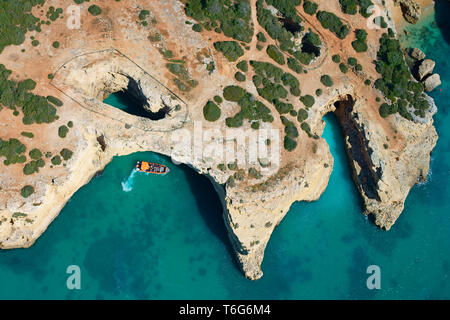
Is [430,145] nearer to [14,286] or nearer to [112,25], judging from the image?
[112,25]

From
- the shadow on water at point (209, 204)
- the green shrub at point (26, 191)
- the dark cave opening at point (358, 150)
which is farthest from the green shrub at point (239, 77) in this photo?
the green shrub at point (26, 191)

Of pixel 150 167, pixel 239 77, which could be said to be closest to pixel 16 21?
pixel 150 167

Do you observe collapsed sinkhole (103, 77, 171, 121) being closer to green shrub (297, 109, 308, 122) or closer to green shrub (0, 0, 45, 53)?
green shrub (0, 0, 45, 53)

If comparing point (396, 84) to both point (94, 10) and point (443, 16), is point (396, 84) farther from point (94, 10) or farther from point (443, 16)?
point (94, 10)

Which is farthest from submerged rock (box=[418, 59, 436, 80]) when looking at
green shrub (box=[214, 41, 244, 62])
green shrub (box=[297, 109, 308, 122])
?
green shrub (box=[214, 41, 244, 62])

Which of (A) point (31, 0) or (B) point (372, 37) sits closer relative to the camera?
(A) point (31, 0)

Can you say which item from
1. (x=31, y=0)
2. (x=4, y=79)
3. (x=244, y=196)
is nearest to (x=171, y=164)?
(x=244, y=196)
